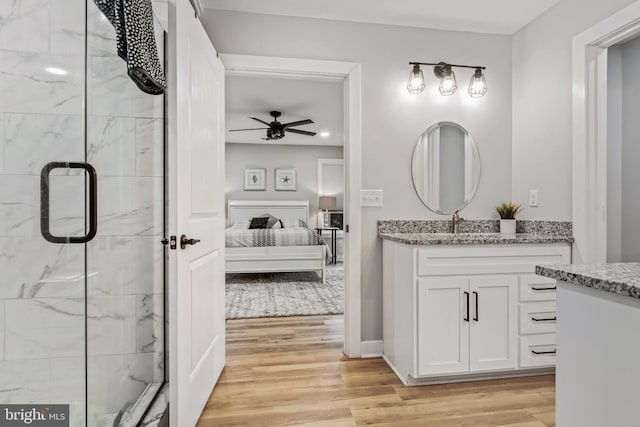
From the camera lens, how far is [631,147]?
89.4 inches

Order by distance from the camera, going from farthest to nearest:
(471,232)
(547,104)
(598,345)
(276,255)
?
1. (276,255)
2. (471,232)
3. (547,104)
4. (598,345)

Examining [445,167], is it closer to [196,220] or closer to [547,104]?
[547,104]

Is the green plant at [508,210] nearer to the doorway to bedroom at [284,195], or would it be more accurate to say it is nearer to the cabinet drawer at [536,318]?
the cabinet drawer at [536,318]

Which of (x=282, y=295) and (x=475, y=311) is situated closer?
(x=475, y=311)

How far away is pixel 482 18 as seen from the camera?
2.58m

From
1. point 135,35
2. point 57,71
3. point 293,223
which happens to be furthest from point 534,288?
point 293,223

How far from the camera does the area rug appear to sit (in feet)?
11.9

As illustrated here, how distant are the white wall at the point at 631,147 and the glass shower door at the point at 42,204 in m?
3.03

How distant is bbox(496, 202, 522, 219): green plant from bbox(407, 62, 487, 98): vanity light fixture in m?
0.86

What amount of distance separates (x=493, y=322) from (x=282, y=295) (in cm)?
262

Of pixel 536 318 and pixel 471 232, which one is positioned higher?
pixel 471 232

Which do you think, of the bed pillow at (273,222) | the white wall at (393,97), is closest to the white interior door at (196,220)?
the white wall at (393,97)

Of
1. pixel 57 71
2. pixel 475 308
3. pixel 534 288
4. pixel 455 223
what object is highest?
pixel 57 71

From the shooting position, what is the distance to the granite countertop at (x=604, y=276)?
761mm
